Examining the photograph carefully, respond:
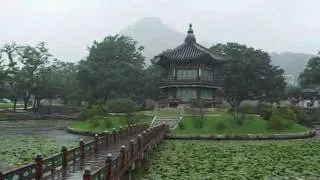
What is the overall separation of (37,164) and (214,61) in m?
48.9

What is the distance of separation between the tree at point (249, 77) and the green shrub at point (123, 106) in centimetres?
1980

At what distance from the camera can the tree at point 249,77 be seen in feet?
237

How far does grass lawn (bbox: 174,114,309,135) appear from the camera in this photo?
135ft

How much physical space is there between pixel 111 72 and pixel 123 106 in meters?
16.4

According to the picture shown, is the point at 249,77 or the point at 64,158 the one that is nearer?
the point at 64,158

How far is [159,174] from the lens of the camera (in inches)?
723

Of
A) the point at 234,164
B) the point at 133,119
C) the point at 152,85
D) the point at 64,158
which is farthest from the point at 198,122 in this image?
the point at 152,85

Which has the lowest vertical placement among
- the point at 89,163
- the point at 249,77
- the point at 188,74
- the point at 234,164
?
the point at 234,164

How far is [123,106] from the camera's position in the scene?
2195 inches

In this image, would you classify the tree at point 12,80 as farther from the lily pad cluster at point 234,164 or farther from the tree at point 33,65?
the lily pad cluster at point 234,164

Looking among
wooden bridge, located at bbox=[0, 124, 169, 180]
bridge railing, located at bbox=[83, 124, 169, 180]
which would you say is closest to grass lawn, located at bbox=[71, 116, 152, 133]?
bridge railing, located at bbox=[83, 124, 169, 180]

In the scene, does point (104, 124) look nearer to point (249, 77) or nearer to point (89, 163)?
point (89, 163)

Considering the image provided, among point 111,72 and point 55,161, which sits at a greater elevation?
point 111,72

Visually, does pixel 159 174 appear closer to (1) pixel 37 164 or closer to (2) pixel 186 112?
(1) pixel 37 164
